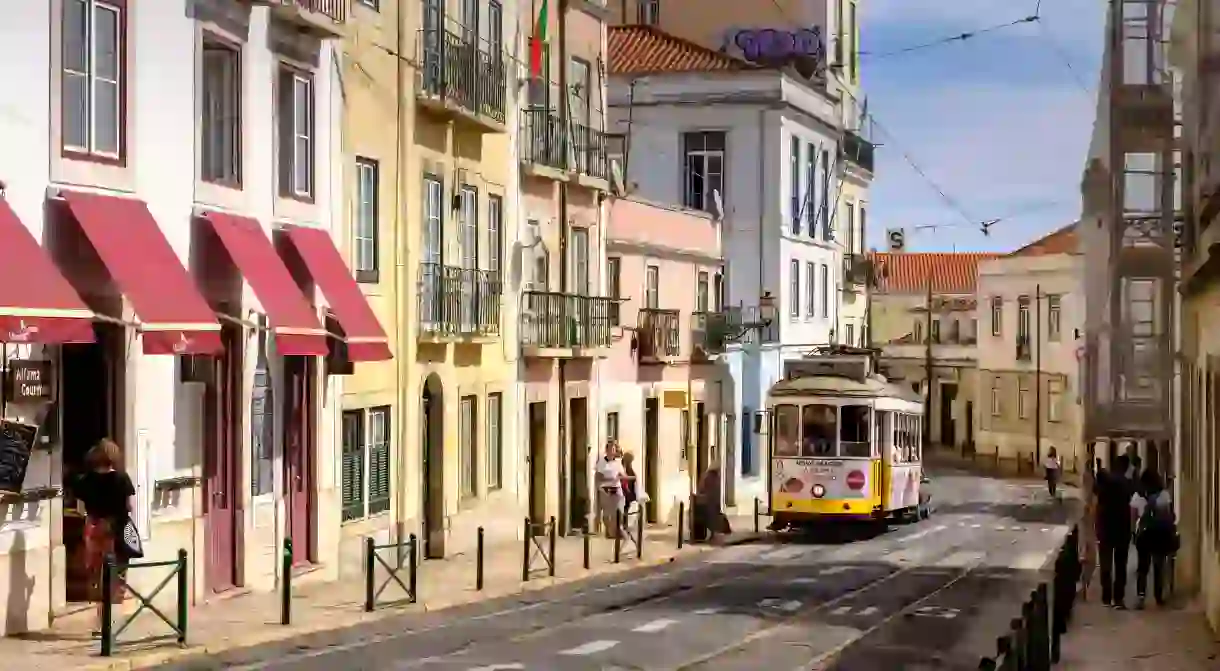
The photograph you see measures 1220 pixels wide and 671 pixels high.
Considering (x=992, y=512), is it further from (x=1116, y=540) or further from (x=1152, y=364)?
(x=1116, y=540)

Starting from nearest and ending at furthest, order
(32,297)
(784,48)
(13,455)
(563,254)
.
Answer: (32,297) < (13,455) < (563,254) < (784,48)

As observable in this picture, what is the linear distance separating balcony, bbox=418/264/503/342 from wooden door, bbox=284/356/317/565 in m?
4.67

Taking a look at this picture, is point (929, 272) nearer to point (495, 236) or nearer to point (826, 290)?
point (826, 290)

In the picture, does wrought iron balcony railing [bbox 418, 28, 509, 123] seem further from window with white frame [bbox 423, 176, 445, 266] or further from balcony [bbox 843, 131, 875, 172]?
balcony [bbox 843, 131, 875, 172]

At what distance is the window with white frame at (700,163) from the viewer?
173ft

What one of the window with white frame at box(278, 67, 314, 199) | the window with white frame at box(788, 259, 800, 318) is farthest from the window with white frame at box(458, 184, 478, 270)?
the window with white frame at box(788, 259, 800, 318)

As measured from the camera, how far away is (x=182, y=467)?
21031 mm

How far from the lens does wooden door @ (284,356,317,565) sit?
2398cm

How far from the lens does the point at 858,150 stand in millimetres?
62969

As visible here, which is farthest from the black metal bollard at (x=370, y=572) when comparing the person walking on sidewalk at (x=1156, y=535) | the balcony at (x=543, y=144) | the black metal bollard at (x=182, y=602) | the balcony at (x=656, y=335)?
the balcony at (x=656, y=335)

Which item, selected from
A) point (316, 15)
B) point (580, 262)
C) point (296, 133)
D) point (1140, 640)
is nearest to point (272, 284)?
point (296, 133)

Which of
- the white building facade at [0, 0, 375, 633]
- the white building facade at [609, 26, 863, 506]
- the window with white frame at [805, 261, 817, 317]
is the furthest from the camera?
the window with white frame at [805, 261, 817, 317]

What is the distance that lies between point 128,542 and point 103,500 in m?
0.44

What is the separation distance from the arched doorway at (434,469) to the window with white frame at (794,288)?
25279 mm
